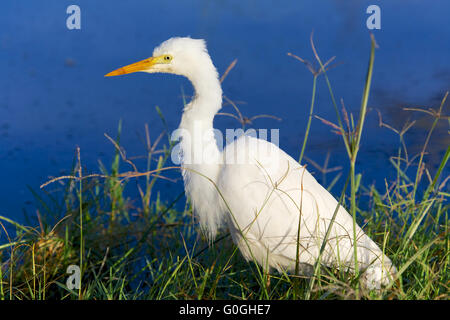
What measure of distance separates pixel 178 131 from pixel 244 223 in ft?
2.38

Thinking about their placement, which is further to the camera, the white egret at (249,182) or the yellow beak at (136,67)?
the yellow beak at (136,67)

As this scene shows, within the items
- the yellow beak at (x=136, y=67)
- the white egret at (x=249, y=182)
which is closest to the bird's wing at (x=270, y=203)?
the white egret at (x=249, y=182)

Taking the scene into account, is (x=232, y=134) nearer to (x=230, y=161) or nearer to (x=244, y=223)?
(x=230, y=161)

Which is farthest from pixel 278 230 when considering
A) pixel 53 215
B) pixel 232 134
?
pixel 53 215

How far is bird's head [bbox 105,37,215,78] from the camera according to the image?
253 cm

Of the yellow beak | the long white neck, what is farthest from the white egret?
the yellow beak

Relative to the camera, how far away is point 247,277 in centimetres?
286

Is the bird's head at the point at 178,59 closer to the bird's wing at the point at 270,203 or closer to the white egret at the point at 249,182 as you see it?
the white egret at the point at 249,182

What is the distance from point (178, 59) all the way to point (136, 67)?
1.13 feet

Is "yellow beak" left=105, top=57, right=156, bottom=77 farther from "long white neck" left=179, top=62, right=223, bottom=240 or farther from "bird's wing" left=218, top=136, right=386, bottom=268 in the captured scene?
"bird's wing" left=218, top=136, right=386, bottom=268

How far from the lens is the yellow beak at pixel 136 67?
2.71 m

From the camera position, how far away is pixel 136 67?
275 cm

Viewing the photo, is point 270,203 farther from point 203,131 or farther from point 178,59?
point 178,59

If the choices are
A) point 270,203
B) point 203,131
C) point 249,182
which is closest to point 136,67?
point 203,131
